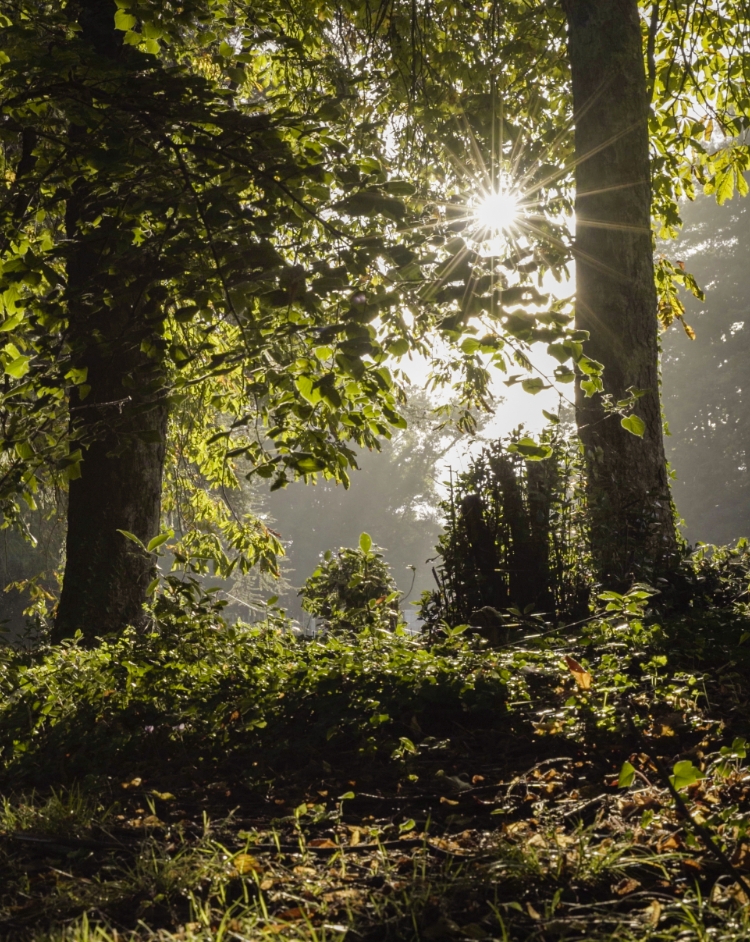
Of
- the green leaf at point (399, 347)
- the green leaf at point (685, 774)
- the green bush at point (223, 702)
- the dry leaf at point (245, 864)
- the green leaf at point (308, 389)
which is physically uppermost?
the green leaf at point (399, 347)

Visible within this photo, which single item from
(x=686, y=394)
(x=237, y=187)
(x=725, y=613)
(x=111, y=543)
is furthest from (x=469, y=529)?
(x=686, y=394)

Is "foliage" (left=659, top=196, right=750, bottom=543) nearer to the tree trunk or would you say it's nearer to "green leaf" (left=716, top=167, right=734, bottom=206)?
"green leaf" (left=716, top=167, right=734, bottom=206)

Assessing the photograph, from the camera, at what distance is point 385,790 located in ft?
10.5

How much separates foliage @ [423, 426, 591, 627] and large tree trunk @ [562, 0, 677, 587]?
1.14 ft

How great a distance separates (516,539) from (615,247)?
2586 millimetres

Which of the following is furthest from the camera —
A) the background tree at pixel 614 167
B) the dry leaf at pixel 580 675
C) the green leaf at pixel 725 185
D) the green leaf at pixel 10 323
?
the green leaf at pixel 725 185

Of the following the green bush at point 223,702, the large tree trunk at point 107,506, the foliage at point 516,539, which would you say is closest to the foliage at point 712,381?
the foliage at point 516,539

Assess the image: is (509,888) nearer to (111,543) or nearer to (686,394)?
(111,543)

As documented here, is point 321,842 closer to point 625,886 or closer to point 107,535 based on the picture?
point 625,886

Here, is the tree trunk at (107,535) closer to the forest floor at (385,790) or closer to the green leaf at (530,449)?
the forest floor at (385,790)

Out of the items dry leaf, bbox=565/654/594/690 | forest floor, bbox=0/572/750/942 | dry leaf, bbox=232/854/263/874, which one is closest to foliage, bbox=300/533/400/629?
forest floor, bbox=0/572/750/942

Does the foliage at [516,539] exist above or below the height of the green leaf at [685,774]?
above

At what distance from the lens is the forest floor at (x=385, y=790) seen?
2.15 metres

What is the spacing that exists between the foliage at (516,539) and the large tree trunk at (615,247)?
0.35 metres
